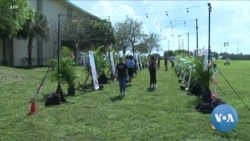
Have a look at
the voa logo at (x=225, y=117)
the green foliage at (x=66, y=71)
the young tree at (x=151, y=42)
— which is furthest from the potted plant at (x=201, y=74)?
the young tree at (x=151, y=42)

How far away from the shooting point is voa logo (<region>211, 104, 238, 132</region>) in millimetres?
9500

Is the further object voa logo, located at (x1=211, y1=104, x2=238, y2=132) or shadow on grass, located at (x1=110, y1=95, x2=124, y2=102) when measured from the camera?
shadow on grass, located at (x1=110, y1=95, x2=124, y2=102)

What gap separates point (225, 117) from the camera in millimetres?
9531

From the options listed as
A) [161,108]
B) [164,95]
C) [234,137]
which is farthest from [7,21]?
[234,137]

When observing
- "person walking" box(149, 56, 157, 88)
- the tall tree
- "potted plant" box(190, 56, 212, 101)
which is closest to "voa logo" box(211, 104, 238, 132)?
"potted plant" box(190, 56, 212, 101)

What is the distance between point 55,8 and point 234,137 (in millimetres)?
63598

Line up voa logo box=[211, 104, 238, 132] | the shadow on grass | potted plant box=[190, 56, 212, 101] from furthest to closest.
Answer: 1. the shadow on grass
2. potted plant box=[190, 56, 212, 101]
3. voa logo box=[211, 104, 238, 132]

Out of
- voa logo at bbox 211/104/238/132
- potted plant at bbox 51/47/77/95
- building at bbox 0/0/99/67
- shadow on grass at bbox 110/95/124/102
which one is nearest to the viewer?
voa logo at bbox 211/104/238/132

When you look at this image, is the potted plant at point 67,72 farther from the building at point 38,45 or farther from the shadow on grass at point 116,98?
the building at point 38,45

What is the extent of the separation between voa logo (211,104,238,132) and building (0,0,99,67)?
47.7m

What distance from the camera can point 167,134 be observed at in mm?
10297

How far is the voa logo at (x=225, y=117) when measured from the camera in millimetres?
9500

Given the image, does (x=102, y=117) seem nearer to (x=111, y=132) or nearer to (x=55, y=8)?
(x=111, y=132)

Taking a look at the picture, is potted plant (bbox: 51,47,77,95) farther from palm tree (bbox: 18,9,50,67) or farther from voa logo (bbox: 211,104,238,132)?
palm tree (bbox: 18,9,50,67)
